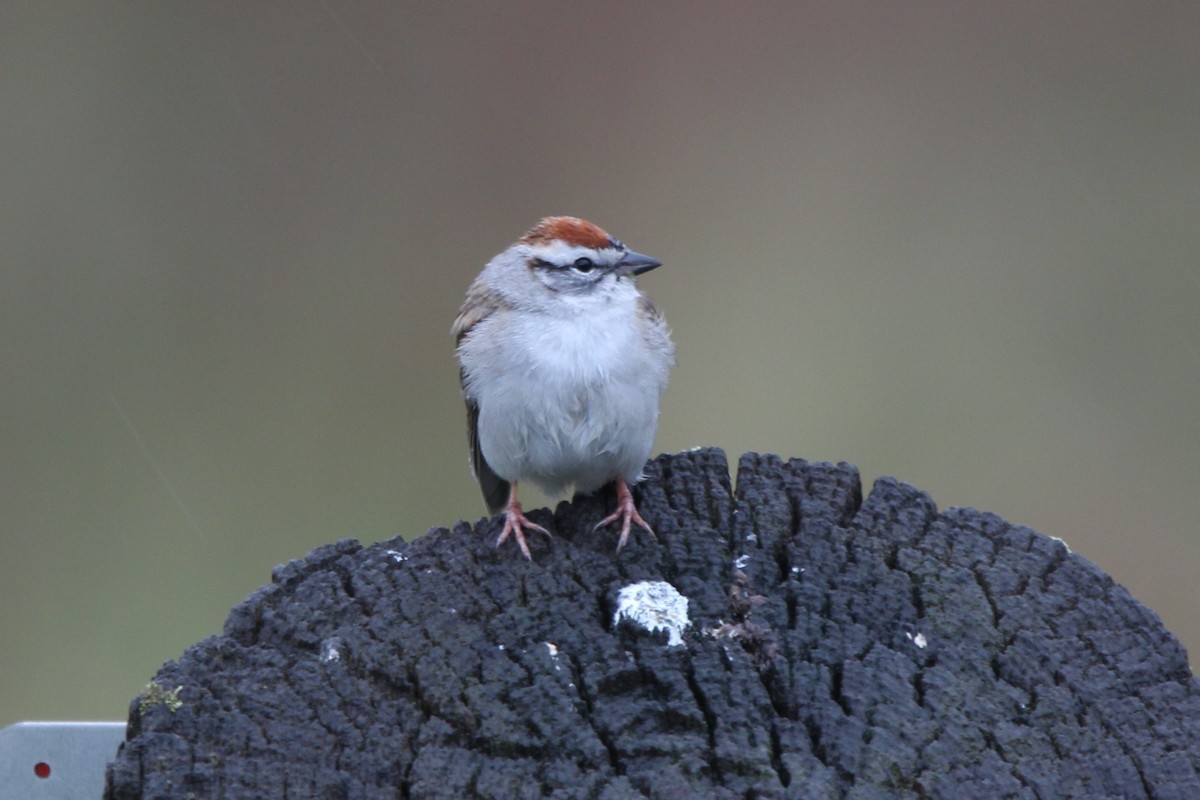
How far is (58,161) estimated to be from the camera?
20.4 ft

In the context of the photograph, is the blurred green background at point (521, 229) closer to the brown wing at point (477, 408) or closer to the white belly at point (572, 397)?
the brown wing at point (477, 408)

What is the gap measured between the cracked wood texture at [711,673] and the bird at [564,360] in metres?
0.62

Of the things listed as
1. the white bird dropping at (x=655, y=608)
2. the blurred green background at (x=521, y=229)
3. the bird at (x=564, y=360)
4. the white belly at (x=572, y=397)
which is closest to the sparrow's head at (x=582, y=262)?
the bird at (x=564, y=360)

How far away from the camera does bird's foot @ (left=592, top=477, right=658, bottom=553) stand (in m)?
2.70

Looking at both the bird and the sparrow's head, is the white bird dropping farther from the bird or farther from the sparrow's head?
the sparrow's head

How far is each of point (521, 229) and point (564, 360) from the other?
104 inches

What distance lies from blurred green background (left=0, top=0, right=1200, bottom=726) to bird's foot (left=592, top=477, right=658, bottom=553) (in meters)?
2.93

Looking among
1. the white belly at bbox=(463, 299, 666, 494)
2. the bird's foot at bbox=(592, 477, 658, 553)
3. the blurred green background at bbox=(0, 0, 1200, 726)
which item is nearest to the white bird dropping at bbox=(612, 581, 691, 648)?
the bird's foot at bbox=(592, 477, 658, 553)

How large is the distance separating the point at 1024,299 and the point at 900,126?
0.92 m

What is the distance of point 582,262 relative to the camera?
3.57m

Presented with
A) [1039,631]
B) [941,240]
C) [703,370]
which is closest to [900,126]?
[941,240]

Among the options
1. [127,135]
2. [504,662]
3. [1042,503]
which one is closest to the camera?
[504,662]

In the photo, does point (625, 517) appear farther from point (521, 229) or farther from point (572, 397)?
point (521, 229)

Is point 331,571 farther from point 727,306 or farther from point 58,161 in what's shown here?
point 58,161
